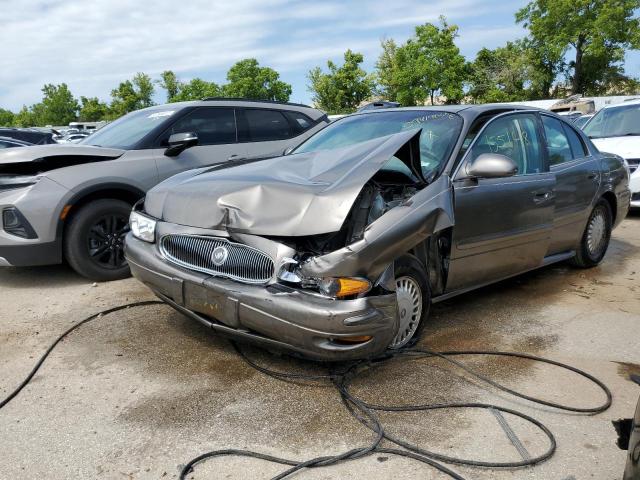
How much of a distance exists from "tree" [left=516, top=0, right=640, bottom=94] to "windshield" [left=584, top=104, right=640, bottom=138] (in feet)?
119

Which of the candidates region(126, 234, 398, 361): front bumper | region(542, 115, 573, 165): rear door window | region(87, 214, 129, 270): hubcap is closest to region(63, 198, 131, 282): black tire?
region(87, 214, 129, 270): hubcap

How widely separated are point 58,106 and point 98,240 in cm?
8737

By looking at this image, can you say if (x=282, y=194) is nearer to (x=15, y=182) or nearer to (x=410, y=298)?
(x=410, y=298)

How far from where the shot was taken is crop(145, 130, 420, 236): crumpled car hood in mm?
3127

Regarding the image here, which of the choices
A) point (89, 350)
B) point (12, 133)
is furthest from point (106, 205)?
point (12, 133)

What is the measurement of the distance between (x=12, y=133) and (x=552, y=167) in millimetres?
13651

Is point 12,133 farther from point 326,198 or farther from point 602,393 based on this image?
point 602,393

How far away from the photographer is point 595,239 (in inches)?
234

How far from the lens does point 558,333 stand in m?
4.26

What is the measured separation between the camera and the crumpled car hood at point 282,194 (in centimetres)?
313

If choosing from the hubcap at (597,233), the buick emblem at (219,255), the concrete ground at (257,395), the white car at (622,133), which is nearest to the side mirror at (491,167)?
the concrete ground at (257,395)

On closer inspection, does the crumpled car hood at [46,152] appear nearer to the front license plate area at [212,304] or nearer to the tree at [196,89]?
the front license plate area at [212,304]

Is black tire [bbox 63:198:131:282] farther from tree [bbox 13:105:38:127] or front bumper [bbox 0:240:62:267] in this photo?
tree [bbox 13:105:38:127]

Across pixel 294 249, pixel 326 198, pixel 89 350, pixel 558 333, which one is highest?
pixel 326 198
